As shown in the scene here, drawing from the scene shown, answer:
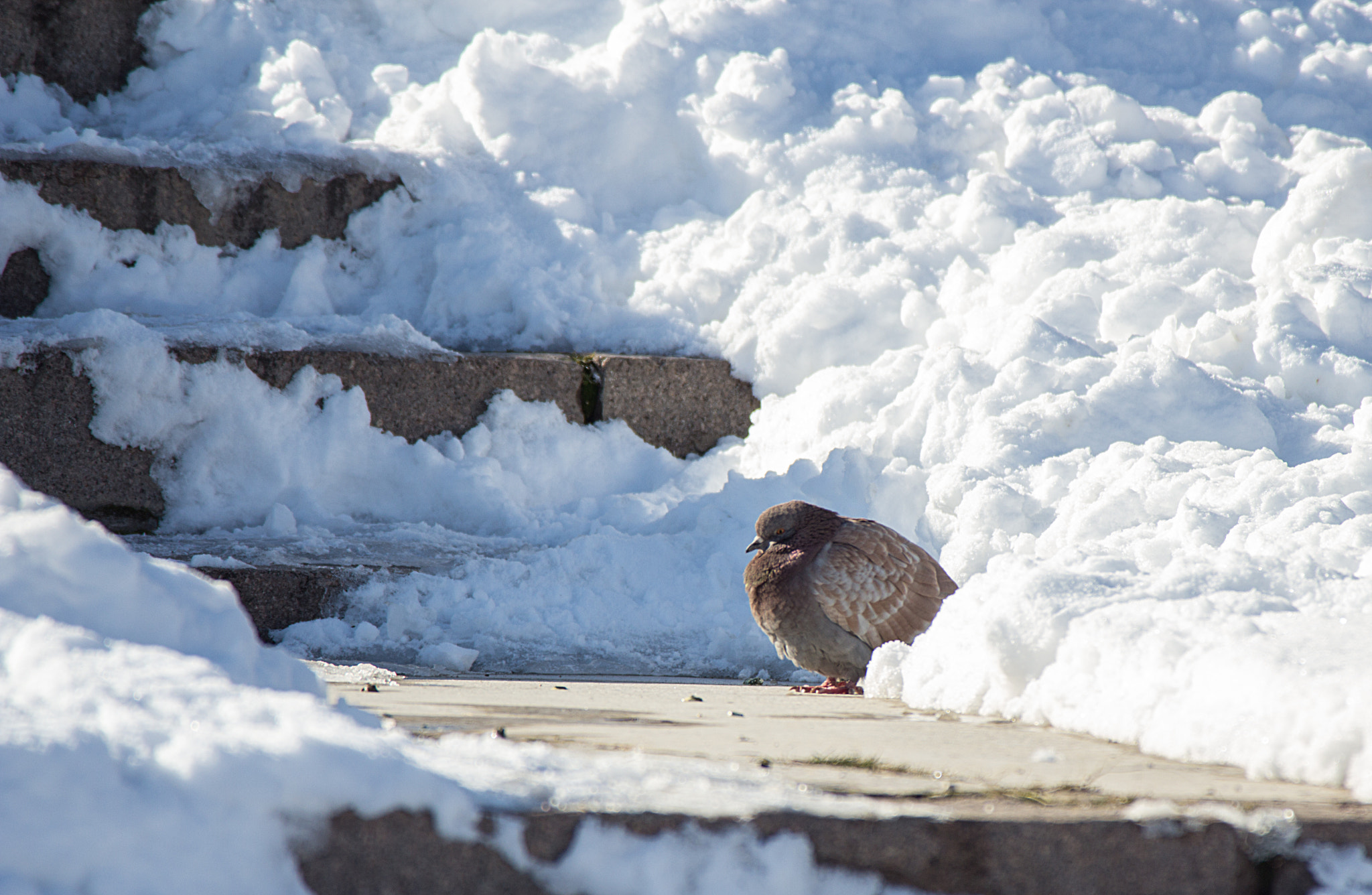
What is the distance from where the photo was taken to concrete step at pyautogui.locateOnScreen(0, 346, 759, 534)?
432 centimetres

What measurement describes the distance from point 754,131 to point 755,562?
3.41 metres

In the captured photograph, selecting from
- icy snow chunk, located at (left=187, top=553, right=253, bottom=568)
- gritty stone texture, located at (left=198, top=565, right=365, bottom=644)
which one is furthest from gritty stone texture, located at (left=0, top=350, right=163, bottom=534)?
gritty stone texture, located at (left=198, top=565, right=365, bottom=644)

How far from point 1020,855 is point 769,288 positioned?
4.48 m

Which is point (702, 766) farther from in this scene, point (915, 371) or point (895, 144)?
point (895, 144)

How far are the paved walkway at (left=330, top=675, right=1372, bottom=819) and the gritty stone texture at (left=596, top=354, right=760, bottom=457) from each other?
2551 mm

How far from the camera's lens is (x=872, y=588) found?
10.8 ft

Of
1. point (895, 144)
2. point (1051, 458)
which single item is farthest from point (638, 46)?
point (1051, 458)

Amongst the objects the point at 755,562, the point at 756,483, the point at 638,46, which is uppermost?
the point at 638,46

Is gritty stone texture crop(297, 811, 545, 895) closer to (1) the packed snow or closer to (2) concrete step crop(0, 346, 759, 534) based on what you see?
(1) the packed snow

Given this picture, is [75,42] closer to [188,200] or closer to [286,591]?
[188,200]

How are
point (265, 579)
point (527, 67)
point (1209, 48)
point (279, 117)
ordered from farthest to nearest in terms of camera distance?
1. point (1209, 48)
2. point (527, 67)
3. point (279, 117)
4. point (265, 579)

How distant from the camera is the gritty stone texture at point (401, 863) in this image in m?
1.28

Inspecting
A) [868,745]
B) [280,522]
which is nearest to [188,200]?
[280,522]

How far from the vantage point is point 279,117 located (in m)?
5.74
